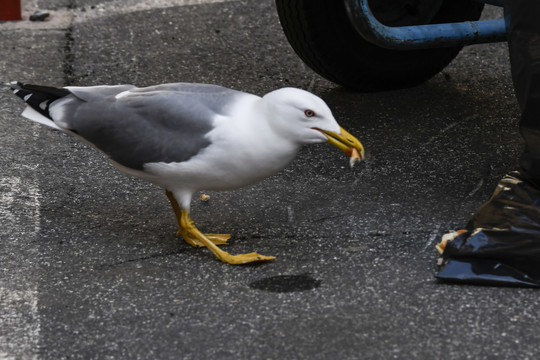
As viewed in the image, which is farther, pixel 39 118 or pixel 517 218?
pixel 39 118

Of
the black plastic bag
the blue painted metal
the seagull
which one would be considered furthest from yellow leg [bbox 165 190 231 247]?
the blue painted metal

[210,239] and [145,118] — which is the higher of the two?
[145,118]

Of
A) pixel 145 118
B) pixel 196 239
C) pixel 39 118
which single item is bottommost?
pixel 196 239

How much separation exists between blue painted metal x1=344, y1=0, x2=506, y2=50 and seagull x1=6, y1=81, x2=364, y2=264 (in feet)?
2.76

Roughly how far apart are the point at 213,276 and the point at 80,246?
52 cm

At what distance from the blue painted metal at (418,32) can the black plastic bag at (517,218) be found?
822 millimetres

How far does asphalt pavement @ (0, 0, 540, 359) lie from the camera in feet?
7.80

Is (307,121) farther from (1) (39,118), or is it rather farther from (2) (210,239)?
(1) (39,118)

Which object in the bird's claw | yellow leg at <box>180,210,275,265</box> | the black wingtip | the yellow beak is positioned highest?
the yellow beak

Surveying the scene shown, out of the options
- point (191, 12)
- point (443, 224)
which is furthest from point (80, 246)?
point (191, 12)

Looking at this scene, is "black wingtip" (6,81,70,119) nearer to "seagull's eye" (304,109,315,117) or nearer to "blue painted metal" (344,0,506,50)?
"seagull's eye" (304,109,315,117)

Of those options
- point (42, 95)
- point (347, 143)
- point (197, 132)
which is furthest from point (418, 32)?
point (42, 95)

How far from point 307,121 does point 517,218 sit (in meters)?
0.71

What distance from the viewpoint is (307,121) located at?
2.71 meters
